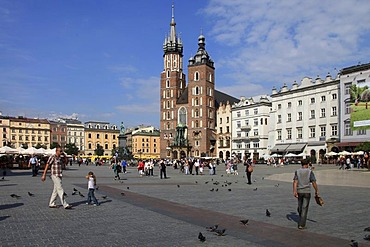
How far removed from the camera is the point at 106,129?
161000mm

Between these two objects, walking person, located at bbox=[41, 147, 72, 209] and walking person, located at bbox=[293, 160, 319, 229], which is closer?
walking person, located at bbox=[293, 160, 319, 229]

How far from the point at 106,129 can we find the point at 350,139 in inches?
4460

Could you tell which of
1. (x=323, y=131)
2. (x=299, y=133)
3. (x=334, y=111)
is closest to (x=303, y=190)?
(x=334, y=111)

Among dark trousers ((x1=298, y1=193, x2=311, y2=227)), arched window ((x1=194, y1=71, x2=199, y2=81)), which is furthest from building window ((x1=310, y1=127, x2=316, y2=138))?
dark trousers ((x1=298, y1=193, x2=311, y2=227))

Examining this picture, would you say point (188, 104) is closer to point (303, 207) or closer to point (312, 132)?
point (312, 132)

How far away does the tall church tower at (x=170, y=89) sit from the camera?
112m

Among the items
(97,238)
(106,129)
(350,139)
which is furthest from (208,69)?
(97,238)

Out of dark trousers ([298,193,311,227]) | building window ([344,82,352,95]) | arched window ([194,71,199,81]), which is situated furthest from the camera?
arched window ([194,71,199,81])

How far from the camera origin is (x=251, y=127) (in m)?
91.1

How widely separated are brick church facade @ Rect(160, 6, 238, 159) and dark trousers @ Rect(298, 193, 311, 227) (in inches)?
3595

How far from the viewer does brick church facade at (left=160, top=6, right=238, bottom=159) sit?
104625 millimetres

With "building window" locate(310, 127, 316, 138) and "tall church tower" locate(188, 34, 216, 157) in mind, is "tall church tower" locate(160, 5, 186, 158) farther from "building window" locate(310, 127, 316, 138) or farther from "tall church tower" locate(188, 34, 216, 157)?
"building window" locate(310, 127, 316, 138)

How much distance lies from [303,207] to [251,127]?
82.1m

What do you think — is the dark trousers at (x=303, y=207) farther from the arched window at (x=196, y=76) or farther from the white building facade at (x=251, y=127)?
the arched window at (x=196, y=76)
